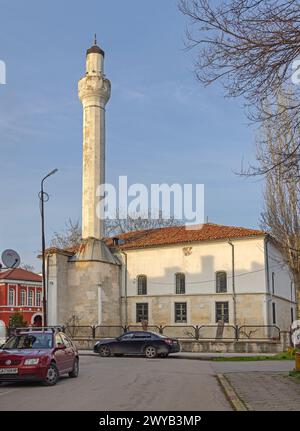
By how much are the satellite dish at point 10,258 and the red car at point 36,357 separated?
3.51 m

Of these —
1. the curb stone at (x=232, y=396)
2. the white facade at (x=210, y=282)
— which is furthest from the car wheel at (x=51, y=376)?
the white facade at (x=210, y=282)

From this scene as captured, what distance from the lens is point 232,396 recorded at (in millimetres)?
12711

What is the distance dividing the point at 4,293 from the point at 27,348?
4716 cm

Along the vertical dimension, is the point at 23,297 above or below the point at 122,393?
above

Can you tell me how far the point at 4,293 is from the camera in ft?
201

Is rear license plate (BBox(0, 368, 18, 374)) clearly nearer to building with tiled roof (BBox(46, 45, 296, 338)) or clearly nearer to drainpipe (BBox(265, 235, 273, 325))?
building with tiled roof (BBox(46, 45, 296, 338))

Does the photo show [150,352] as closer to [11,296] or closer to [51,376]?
[51,376]

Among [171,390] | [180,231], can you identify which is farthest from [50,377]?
[180,231]

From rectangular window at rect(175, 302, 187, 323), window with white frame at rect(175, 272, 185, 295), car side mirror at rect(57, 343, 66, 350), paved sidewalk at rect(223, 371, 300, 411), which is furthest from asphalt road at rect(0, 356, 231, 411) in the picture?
window with white frame at rect(175, 272, 185, 295)

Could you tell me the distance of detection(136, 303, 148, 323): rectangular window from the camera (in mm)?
45806

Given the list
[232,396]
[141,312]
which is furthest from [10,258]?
[141,312]

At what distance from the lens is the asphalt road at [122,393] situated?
11.3 m

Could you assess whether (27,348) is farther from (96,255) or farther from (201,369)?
(96,255)

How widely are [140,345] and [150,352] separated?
2.06 feet
